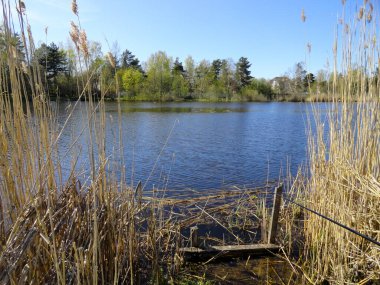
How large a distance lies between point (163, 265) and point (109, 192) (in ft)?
5.46

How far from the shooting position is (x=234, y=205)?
238 inches

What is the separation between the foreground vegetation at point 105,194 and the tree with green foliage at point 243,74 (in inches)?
2325

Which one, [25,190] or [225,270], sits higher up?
[25,190]

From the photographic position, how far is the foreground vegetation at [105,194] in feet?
6.25

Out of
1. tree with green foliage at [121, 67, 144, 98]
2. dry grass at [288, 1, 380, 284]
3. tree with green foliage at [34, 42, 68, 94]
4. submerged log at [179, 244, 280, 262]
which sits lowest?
submerged log at [179, 244, 280, 262]

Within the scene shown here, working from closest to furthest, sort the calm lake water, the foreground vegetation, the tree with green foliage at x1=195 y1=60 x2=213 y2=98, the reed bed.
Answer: the reed bed
the foreground vegetation
the calm lake water
the tree with green foliage at x1=195 y1=60 x2=213 y2=98

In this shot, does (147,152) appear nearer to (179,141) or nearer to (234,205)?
(179,141)

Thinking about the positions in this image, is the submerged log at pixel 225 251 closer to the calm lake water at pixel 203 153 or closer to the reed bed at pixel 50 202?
the reed bed at pixel 50 202

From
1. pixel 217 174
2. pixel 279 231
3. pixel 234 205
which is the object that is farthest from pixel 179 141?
pixel 279 231

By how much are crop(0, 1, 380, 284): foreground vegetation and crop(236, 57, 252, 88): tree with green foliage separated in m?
59.1

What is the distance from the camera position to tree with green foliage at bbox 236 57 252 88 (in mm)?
61250

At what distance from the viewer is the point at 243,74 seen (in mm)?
61375

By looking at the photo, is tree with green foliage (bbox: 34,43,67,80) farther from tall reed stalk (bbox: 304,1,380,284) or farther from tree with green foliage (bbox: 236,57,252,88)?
tree with green foliage (bbox: 236,57,252,88)

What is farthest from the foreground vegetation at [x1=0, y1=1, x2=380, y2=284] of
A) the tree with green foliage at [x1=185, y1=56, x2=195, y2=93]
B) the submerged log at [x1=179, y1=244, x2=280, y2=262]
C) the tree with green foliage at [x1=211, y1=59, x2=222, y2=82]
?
the tree with green foliage at [x1=211, y1=59, x2=222, y2=82]
